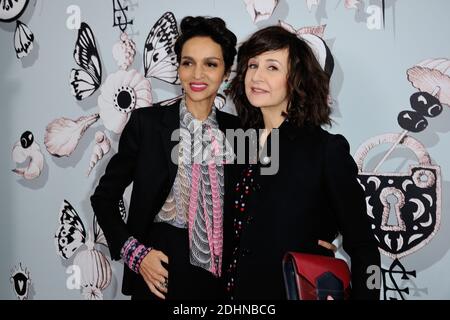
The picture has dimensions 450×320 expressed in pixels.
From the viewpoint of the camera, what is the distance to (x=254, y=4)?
2209 mm

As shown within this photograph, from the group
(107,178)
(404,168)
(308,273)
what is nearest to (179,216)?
(107,178)

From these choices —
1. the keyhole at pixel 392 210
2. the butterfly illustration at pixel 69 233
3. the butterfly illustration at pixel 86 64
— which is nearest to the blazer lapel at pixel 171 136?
the butterfly illustration at pixel 86 64

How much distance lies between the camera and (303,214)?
1538 mm

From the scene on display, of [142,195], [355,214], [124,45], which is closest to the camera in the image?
[355,214]

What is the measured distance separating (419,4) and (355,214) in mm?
1170

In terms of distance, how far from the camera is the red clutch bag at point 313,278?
1.37 metres

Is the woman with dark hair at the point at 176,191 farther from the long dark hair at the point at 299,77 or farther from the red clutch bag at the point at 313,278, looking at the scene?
the red clutch bag at the point at 313,278

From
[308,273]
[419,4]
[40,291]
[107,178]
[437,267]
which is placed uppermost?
[419,4]

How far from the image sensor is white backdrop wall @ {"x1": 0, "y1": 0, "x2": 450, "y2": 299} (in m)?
2.14

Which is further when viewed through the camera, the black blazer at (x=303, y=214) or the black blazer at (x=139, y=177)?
the black blazer at (x=139, y=177)

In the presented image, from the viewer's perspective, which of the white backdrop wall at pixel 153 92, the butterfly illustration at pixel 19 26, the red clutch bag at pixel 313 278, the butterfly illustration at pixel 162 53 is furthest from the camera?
the butterfly illustration at pixel 19 26

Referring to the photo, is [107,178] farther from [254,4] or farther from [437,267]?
[437,267]

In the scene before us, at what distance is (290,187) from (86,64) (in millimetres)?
1331

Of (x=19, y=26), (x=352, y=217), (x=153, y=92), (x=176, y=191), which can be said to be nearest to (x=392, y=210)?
(x=352, y=217)
